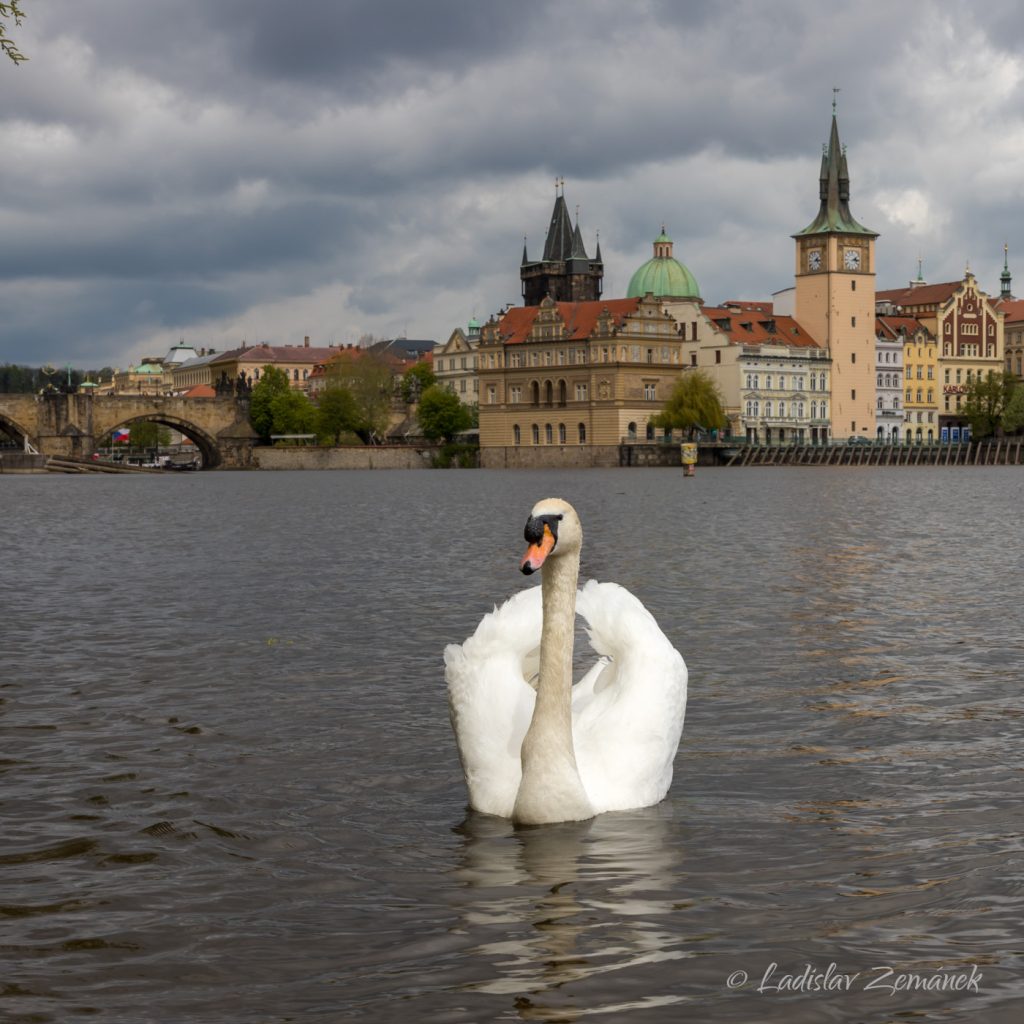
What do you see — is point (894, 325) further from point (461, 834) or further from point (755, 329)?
point (461, 834)

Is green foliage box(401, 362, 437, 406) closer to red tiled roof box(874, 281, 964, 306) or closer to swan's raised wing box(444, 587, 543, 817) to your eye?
red tiled roof box(874, 281, 964, 306)

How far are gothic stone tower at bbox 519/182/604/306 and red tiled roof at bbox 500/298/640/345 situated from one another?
806 inches

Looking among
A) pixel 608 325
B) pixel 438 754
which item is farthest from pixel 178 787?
pixel 608 325

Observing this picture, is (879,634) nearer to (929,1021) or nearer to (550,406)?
(929,1021)

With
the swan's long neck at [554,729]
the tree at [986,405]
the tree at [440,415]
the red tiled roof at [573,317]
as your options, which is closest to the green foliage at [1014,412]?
the tree at [986,405]

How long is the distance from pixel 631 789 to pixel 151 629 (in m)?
10.4

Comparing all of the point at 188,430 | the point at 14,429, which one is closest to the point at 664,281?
the point at 188,430

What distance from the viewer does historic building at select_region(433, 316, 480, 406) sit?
180 m

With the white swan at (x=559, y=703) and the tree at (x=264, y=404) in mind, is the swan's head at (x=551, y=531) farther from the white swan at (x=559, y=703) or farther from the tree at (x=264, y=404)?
the tree at (x=264, y=404)

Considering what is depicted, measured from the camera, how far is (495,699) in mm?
9070

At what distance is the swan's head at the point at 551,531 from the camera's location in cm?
826

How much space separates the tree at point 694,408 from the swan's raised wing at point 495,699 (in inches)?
5021

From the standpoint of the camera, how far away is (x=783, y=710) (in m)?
12.6

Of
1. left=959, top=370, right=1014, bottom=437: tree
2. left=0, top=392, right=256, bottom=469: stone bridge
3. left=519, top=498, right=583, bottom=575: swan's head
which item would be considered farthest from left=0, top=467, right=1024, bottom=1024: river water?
left=959, top=370, right=1014, bottom=437: tree
